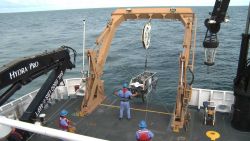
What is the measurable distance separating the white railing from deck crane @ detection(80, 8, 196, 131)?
1.19 metres

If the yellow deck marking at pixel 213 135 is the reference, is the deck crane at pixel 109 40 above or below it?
above

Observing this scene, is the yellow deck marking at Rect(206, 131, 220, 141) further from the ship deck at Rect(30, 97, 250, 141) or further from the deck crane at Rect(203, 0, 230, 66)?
the deck crane at Rect(203, 0, 230, 66)

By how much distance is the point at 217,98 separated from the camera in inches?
584

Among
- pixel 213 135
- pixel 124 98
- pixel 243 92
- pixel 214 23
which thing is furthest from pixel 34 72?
pixel 243 92

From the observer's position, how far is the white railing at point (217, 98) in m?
14.6

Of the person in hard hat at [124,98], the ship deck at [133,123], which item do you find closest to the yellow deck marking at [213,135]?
the ship deck at [133,123]

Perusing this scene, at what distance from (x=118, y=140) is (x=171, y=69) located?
806 inches

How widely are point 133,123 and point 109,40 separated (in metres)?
4.60

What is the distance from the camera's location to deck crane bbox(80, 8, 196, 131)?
13.1m

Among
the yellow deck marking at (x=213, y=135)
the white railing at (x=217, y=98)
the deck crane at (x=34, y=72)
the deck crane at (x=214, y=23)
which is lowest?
the yellow deck marking at (x=213, y=135)

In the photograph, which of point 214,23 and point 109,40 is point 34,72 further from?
point 214,23

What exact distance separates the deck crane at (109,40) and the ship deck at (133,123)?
0.57 m

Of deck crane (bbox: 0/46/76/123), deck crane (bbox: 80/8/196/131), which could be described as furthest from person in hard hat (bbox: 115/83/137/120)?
deck crane (bbox: 0/46/76/123)

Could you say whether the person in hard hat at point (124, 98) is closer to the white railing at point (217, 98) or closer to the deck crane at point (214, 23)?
the white railing at point (217, 98)
